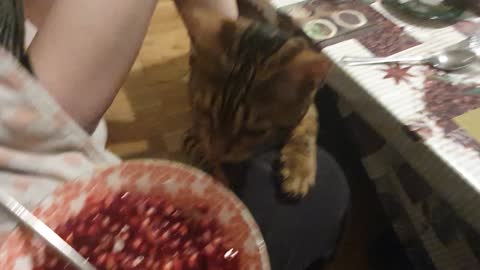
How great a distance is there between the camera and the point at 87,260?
0.45 m

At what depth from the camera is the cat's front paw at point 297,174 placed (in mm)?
725

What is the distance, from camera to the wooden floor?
4.23 feet

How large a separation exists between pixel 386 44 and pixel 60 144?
0.42 meters

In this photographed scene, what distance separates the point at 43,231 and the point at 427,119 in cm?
41

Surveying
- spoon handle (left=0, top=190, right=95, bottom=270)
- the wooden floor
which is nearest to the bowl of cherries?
spoon handle (left=0, top=190, right=95, bottom=270)

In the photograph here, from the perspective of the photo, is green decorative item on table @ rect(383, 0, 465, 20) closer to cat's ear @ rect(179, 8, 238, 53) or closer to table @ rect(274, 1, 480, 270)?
table @ rect(274, 1, 480, 270)

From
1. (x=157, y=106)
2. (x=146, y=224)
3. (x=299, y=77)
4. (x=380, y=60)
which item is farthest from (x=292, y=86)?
(x=157, y=106)

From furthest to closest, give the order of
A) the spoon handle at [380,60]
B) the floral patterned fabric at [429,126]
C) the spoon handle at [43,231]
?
the spoon handle at [380,60]
the floral patterned fabric at [429,126]
the spoon handle at [43,231]

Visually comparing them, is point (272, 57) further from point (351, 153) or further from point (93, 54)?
point (351, 153)

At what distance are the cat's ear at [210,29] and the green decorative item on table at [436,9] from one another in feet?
0.89

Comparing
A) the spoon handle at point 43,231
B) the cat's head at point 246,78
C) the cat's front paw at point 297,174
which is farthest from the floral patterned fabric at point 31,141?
the cat's front paw at point 297,174

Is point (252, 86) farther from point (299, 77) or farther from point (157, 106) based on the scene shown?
point (157, 106)

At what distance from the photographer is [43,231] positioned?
0.45 m

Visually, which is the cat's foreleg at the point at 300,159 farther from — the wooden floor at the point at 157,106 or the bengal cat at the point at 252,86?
the wooden floor at the point at 157,106
